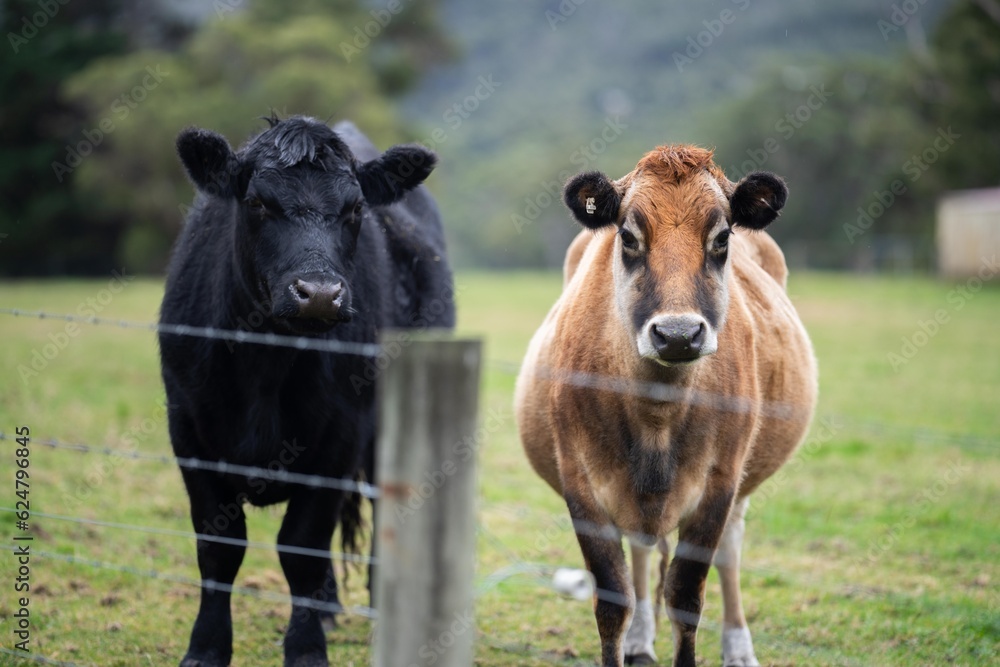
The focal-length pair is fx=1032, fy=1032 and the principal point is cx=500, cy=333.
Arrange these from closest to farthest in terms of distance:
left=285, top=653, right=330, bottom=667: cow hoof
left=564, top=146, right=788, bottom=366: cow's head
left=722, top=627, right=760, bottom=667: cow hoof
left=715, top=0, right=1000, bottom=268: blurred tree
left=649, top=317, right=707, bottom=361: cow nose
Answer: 1. left=649, top=317, right=707, bottom=361: cow nose
2. left=564, top=146, right=788, bottom=366: cow's head
3. left=285, top=653, right=330, bottom=667: cow hoof
4. left=722, top=627, right=760, bottom=667: cow hoof
5. left=715, top=0, right=1000, bottom=268: blurred tree

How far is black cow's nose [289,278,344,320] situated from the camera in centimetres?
453

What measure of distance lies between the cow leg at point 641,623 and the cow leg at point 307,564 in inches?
64.0

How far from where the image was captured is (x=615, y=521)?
180 inches

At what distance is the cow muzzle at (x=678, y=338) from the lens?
160 inches

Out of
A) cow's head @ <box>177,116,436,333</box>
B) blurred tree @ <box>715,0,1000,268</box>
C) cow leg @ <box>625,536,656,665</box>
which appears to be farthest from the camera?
blurred tree @ <box>715,0,1000,268</box>

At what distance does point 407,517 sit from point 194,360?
107 inches

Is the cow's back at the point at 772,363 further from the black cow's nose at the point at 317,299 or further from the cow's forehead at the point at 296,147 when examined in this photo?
the cow's forehead at the point at 296,147

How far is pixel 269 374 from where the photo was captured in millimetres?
5012

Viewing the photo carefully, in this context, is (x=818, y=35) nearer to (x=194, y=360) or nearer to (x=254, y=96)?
(x=254, y=96)

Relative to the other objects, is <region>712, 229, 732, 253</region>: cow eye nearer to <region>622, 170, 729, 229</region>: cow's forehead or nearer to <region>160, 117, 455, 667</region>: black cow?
<region>622, 170, 729, 229</region>: cow's forehead

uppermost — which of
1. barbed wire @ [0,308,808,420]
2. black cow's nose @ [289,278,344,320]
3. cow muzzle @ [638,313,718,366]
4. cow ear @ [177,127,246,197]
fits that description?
cow ear @ [177,127,246,197]

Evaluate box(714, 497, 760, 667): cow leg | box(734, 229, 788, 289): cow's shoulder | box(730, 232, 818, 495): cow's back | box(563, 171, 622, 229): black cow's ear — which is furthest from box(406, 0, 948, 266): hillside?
box(563, 171, 622, 229): black cow's ear

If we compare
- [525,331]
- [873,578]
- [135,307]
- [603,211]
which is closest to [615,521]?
[603,211]

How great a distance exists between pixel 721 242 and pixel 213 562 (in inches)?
114
